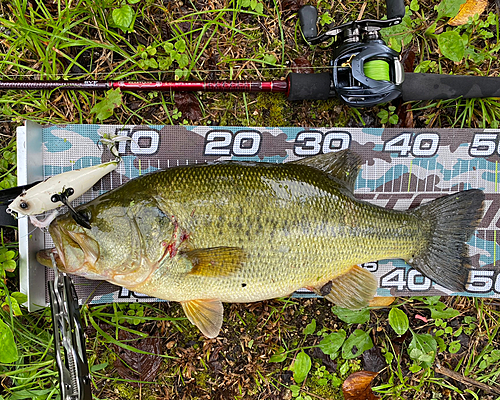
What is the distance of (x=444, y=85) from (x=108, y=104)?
256cm

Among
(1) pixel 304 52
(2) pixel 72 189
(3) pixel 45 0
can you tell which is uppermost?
(3) pixel 45 0

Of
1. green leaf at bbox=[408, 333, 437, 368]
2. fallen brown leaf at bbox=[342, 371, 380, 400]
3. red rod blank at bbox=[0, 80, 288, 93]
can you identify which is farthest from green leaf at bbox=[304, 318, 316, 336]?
red rod blank at bbox=[0, 80, 288, 93]

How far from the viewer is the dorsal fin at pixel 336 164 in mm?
2525

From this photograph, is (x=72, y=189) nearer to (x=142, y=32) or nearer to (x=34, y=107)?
(x=34, y=107)

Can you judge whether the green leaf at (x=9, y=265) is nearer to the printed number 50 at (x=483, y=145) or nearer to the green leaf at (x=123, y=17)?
the green leaf at (x=123, y=17)

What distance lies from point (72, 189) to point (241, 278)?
128 cm

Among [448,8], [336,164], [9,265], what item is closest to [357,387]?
[336,164]

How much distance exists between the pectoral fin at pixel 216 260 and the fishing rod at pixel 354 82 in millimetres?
1284

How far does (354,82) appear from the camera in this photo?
2596 mm

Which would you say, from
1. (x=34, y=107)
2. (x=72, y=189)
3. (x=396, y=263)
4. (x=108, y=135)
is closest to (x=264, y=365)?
(x=396, y=263)

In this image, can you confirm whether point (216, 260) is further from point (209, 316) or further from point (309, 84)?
point (309, 84)

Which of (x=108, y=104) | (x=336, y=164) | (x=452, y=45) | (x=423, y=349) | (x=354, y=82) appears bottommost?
(x=423, y=349)

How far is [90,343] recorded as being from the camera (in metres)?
2.80

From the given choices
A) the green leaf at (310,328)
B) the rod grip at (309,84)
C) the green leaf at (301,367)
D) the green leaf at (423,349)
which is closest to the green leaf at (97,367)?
the green leaf at (301,367)
